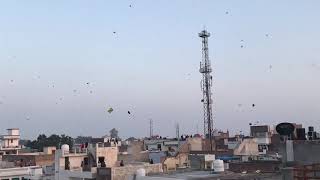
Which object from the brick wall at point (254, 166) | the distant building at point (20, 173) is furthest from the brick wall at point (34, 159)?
the brick wall at point (254, 166)

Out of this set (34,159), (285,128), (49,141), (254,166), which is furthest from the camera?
(49,141)

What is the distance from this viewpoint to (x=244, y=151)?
63.2m

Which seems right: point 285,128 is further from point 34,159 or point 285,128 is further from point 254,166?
point 34,159

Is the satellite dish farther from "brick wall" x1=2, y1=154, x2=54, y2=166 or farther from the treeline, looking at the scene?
the treeline

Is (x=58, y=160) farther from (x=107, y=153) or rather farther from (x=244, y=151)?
(x=244, y=151)

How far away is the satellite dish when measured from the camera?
2656 centimetres

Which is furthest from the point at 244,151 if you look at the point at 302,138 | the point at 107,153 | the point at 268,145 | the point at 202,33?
the point at 302,138

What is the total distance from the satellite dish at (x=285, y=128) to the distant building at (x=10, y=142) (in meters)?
51.1

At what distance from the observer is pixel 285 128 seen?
87.5 ft

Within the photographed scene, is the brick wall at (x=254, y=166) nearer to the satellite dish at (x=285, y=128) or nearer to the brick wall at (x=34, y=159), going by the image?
the satellite dish at (x=285, y=128)

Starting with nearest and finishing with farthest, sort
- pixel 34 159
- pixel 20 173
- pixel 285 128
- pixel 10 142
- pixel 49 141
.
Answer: pixel 285 128 → pixel 20 173 → pixel 34 159 → pixel 10 142 → pixel 49 141

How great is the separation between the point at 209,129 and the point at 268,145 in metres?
8.46

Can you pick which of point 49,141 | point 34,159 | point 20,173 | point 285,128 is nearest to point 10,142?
point 34,159

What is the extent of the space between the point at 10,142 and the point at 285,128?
53433 mm
